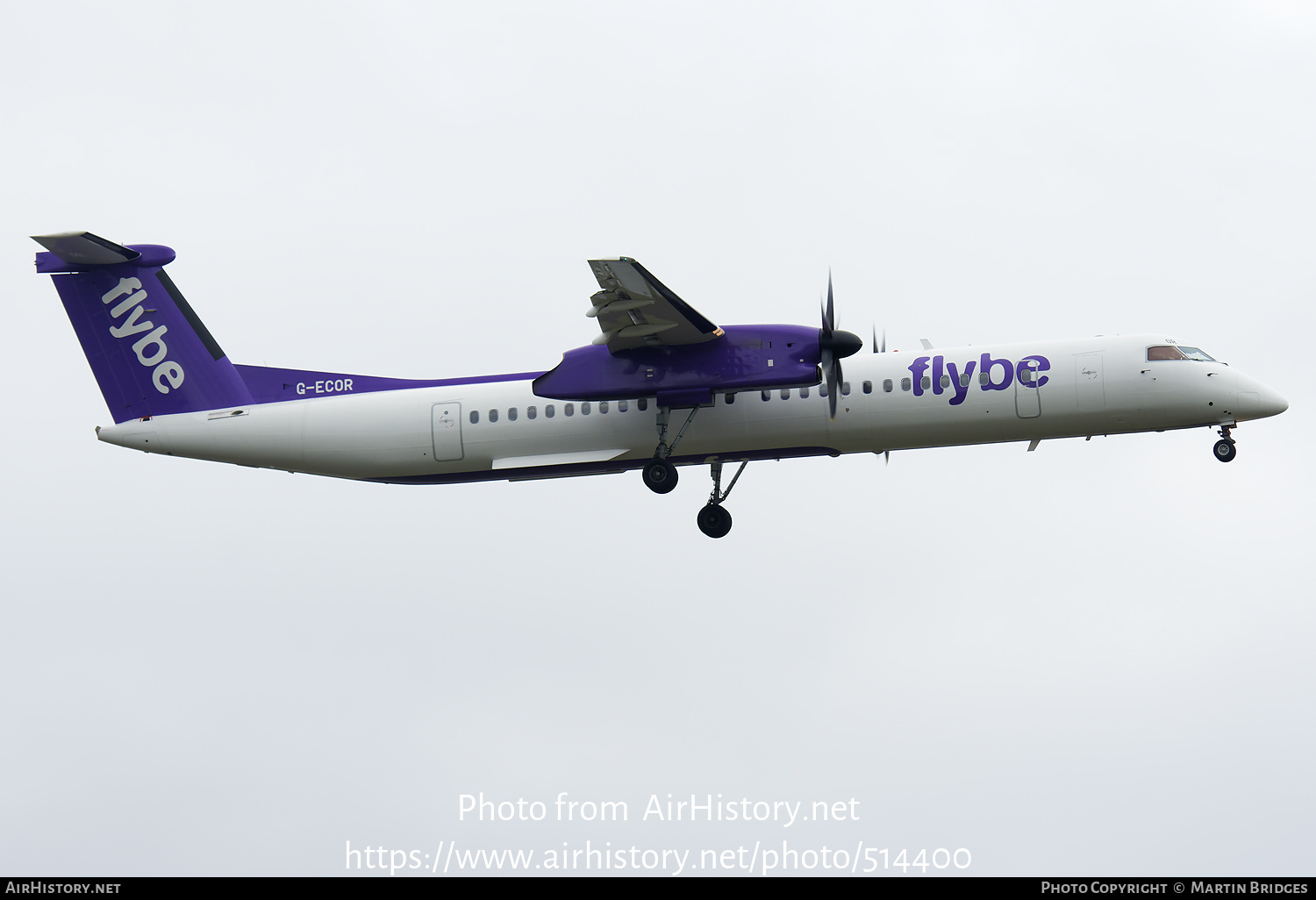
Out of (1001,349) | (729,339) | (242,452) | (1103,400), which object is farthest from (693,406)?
(242,452)

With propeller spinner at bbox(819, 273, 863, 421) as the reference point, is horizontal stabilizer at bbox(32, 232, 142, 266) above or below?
above

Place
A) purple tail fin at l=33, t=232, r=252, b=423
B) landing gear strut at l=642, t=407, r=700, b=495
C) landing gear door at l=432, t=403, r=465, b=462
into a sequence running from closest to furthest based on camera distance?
landing gear strut at l=642, t=407, r=700, b=495 → landing gear door at l=432, t=403, r=465, b=462 → purple tail fin at l=33, t=232, r=252, b=423

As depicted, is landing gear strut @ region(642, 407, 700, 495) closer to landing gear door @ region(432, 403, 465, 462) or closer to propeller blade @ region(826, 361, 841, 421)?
propeller blade @ region(826, 361, 841, 421)

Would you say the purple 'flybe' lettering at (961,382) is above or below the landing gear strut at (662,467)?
above

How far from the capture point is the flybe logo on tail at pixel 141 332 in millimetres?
26688

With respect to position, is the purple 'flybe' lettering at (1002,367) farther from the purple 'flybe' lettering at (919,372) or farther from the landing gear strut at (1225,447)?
the landing gear strut at (1225,447)

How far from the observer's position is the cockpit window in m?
24.3

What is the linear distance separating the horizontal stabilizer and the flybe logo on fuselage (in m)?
15.7

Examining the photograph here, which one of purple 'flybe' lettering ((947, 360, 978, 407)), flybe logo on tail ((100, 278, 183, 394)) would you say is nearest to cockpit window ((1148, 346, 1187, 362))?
purple 'flybe' lettering ((947, 360, 978, 407))

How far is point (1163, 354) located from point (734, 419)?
7.83m

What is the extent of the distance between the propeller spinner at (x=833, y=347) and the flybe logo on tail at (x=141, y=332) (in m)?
12.8

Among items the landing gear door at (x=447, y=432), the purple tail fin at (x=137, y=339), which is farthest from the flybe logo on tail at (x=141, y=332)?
the landing gear door at (x=447, y=432)

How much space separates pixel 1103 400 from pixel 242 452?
16.3 metres

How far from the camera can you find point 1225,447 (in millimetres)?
24359
